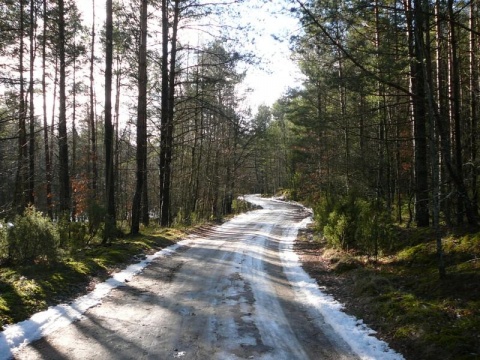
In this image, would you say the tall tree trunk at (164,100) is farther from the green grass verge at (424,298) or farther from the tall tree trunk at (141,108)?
the green grass verge at (424,298)

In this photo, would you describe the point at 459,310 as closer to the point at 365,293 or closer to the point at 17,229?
the point at 365,293

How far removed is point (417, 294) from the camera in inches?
252

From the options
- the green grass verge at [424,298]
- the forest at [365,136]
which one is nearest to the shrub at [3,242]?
the forest at [365,136]

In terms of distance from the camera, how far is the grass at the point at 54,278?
5.77 meters

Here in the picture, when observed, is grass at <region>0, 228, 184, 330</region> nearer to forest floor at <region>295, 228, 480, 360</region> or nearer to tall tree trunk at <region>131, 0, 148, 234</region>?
tall tree trunk at <region>131, 0, 148, 234</region>

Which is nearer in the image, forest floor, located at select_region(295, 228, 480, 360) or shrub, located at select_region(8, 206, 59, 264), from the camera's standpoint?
forest floor, located at select_region(295, 228, 480, 360)

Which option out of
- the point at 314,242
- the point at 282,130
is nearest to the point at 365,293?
the point at 314,242

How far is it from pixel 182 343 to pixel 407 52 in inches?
294

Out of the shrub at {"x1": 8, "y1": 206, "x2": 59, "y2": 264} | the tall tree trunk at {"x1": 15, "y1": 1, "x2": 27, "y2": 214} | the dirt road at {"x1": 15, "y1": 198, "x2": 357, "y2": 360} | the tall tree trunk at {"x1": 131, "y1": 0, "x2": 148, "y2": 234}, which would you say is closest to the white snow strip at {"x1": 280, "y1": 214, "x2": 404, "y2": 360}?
the dirt road at {"x1": 15, "y1": 198, "x2": 357, "y2": 360}

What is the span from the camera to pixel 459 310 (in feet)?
17.5

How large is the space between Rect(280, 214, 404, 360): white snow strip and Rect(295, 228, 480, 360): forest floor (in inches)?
6.3

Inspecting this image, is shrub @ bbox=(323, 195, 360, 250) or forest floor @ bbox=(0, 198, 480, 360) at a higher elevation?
shrub @ bbox=(323, 195, 360, 250)

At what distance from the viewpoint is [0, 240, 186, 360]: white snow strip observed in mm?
4622

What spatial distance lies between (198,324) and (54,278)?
3412 mm
